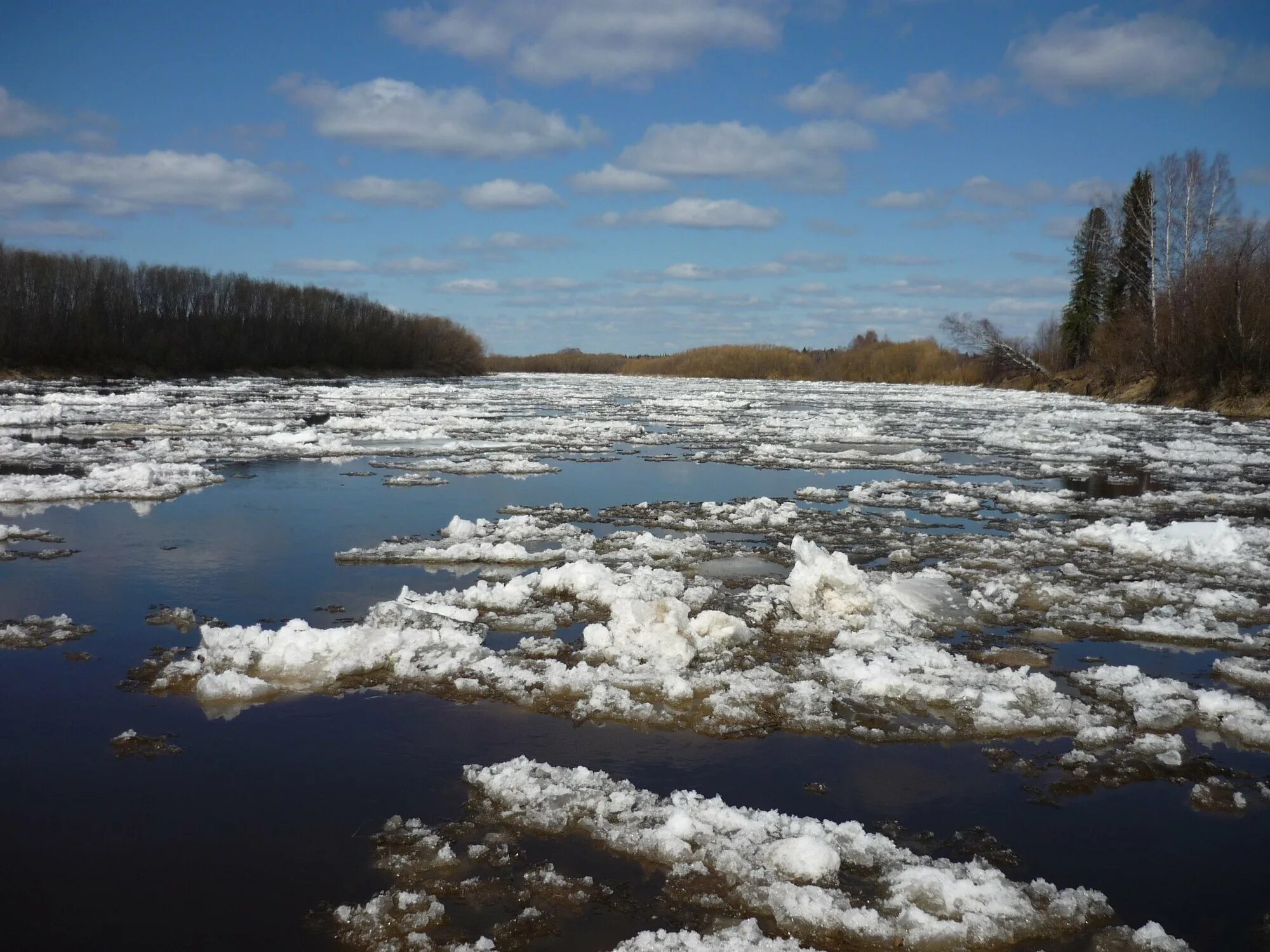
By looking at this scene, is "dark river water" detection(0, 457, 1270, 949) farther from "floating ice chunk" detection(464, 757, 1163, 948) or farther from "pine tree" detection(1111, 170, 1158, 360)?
"pine tree" detection(1111, 170, 1158, 360)

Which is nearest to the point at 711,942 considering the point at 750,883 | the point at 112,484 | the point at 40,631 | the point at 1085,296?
the point at 750,883

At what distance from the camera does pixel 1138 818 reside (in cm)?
351

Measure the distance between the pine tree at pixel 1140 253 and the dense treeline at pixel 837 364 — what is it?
66.6ft

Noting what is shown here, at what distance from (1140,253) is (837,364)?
36.2 m

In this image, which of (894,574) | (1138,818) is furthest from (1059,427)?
(1138,818)

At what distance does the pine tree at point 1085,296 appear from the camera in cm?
5141

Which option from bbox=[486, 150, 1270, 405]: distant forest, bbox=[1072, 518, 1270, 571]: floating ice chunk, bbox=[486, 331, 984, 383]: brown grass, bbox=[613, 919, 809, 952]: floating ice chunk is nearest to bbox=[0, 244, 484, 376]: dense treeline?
bbox=[486, 331, 984, 383]: brown grass

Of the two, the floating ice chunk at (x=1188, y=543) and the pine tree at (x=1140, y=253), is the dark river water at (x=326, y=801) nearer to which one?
the floating ice chunk at (x=1188, y=543)

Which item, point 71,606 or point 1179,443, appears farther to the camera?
point 1179,443

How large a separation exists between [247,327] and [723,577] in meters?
68.8

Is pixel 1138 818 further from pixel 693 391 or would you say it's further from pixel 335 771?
pixel 693 391

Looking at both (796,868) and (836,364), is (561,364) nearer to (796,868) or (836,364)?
(836,364)

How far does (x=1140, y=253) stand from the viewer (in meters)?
41.8

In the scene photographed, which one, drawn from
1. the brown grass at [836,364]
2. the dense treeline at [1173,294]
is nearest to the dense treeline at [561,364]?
the brown grass at [836,364]
